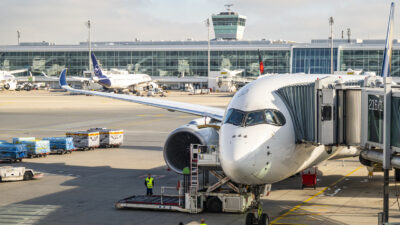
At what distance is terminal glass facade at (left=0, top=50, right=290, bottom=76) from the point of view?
16588 cm

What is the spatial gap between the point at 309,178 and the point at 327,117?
8.75m

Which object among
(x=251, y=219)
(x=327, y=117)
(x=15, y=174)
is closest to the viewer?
(x=251, y=219)

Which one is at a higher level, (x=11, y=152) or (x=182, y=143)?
(x=182, y=143)

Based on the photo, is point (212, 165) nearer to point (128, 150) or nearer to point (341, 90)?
point (341, 90)

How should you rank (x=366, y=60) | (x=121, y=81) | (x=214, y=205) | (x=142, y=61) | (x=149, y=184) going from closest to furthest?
(x=214, y=205), (x=149, y=184), (x=121, y=81), (x=366, y=60), (x=142, y=61)

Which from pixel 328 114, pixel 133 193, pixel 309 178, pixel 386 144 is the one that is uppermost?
pixel 328 114

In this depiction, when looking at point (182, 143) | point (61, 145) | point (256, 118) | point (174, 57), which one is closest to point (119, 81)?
point (174, 57)

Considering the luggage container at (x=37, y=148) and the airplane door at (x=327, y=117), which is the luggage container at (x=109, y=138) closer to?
the luggage container at (x=37, y=148)

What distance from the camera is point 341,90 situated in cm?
2028

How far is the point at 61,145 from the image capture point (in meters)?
41.3

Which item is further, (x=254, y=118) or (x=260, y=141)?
(x=254, y=118)

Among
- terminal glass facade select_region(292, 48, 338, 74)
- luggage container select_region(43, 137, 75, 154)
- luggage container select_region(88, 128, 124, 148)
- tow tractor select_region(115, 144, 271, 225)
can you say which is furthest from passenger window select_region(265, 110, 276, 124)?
terminal glass facade select_region(292, 48, 338, 74)

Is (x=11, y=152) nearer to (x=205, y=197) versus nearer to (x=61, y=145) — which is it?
(x=61, y=145)

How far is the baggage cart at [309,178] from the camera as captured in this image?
27.9 meters
